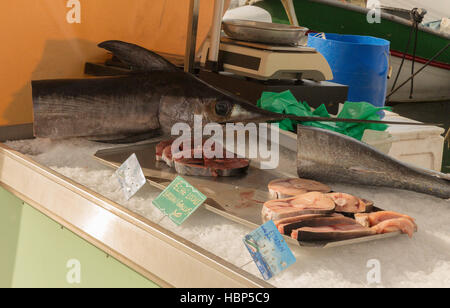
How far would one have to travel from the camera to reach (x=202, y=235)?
3.14 feet

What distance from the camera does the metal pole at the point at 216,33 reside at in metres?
1.63

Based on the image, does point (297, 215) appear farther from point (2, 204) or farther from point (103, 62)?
point (103, 62)

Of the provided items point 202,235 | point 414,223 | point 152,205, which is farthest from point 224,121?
point 414,223

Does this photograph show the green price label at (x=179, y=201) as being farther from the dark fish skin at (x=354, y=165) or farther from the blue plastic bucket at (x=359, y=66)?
the blue plastic bucket at (x=359, y=66)

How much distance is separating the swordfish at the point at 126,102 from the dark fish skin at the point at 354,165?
30cm

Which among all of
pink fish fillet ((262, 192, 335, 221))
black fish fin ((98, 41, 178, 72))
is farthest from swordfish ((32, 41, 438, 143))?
pink fish fillet ((262, 192, 335, 221))

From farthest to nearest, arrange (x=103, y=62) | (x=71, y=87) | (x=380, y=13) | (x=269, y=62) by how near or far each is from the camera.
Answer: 1. (x=380, y=13)
2. (x=103, y=62)
3. (x=269, y=62)
4. (x=71, y=87)

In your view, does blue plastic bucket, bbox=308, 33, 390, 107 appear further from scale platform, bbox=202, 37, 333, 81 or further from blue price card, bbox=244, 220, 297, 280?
blue price card, bbox=244, 220, 297, 280

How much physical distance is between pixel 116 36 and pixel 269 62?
668 mm

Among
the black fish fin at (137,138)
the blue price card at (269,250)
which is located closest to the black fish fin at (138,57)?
the black fish fin at (137,138)

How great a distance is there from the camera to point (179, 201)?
1.03m

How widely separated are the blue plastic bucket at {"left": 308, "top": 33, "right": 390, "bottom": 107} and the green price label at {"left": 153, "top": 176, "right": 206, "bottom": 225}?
1.99 metres

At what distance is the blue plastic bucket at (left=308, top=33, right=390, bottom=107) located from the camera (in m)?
2.80
